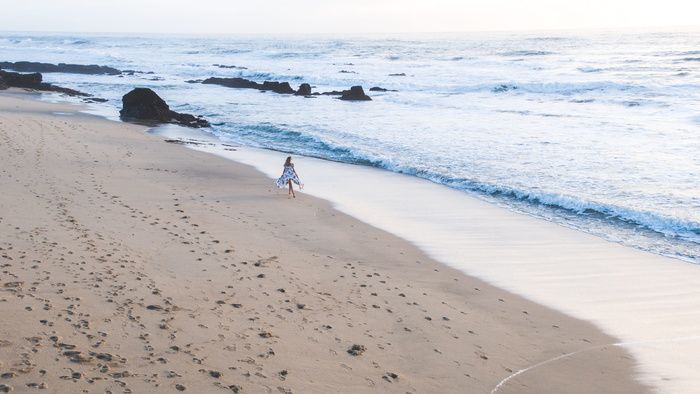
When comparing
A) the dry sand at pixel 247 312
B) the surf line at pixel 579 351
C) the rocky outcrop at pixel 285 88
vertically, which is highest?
the rocky outcrop at pixel 285 88

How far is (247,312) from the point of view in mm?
5848

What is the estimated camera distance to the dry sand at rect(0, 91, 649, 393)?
4594 mm

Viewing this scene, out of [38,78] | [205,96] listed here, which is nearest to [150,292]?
[205,96]

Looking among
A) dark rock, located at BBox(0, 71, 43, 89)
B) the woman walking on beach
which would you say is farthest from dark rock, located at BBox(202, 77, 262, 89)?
the woman walking on beach

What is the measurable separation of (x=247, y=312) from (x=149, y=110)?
1880 centimetres

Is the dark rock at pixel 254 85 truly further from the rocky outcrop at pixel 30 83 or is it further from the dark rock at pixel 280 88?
the rocky outcrop at pixel 30 83

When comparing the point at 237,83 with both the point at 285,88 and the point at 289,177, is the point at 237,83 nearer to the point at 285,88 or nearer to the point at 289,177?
the point at 285,88

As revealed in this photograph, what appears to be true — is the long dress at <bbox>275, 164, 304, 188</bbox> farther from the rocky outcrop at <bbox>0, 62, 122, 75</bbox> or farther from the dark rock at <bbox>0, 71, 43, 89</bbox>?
the rocky outcrop at <bbox>0, 62, 122, 75</bbox>

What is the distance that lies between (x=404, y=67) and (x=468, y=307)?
182 feet

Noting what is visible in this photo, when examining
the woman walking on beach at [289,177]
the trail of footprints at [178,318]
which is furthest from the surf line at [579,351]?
the woman walking on beach at [289,177]

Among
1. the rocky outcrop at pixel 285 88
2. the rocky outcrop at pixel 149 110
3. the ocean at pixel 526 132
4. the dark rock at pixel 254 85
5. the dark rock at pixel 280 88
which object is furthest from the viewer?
the dark rock at pixel 254 85

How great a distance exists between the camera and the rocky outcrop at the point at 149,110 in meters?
22.7

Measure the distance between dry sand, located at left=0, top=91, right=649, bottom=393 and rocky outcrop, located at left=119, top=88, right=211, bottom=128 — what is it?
1290 centimetres

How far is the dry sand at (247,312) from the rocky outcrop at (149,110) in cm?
1290
